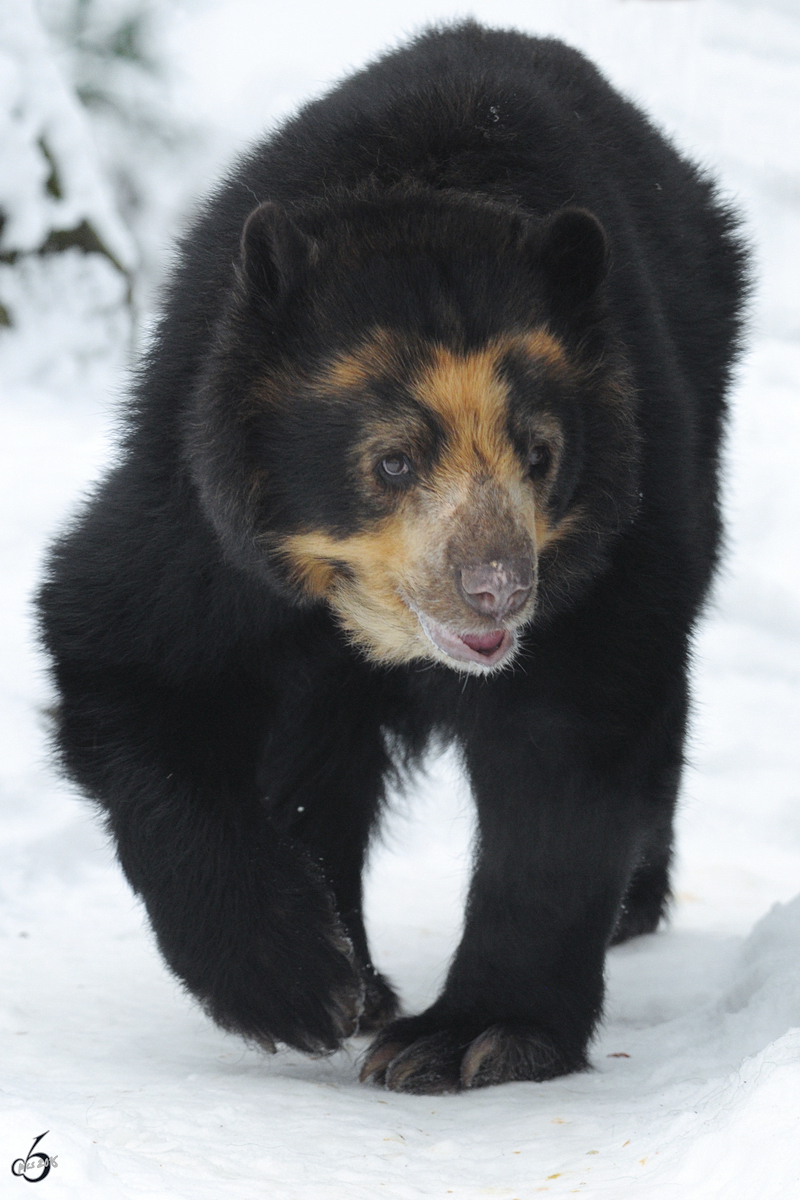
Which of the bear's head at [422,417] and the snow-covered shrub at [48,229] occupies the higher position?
the bear's head at [422,417]

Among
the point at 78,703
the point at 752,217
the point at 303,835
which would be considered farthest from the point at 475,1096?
the point at 752,217

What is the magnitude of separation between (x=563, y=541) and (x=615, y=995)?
1974 millimetres

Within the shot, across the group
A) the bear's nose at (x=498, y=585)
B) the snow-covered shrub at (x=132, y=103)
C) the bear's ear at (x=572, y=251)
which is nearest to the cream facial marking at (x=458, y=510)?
the bear's nose at (x=498, y=585)

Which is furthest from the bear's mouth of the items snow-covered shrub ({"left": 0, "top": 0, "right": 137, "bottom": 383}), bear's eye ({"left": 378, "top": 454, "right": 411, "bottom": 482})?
snow-covered shrub ({"left": 0, "top": 0, "right": 137, "bottom": 383})

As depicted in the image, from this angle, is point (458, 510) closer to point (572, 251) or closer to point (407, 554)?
point (407, 554)

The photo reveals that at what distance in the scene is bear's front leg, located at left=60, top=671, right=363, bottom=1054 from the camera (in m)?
4.16

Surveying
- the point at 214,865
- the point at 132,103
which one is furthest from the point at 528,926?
the point at 132,103

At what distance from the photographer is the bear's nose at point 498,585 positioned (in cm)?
344

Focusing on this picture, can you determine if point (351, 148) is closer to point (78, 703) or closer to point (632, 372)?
point (632, 372)

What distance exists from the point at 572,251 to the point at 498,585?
87cm

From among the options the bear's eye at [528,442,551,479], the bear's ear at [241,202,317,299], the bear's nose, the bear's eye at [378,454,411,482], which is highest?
the bear's ear at [241,202,317,299]

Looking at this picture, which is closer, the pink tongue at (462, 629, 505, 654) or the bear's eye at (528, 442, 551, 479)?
the pink tongue at (462, 629, 505, 654)

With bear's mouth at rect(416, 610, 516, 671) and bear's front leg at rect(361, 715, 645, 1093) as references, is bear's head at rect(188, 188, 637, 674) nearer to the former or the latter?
bear's mouth at rect(416, 610, 516, 671)

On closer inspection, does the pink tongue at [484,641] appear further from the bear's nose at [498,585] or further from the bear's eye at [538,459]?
the bear's eye at [538,459]
